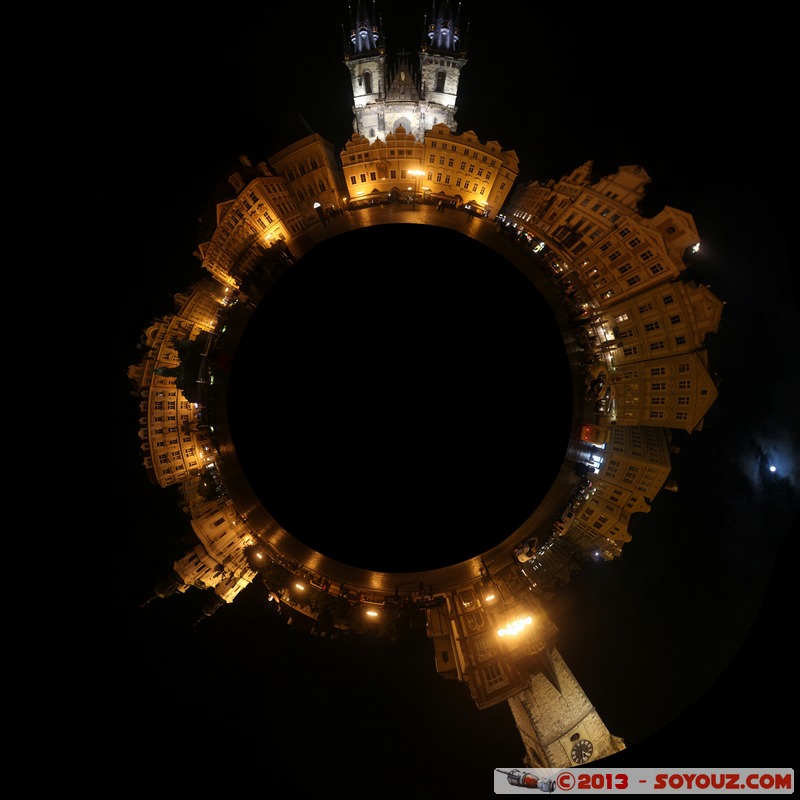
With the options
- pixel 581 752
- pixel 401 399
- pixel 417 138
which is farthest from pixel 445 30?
pixel 581 752

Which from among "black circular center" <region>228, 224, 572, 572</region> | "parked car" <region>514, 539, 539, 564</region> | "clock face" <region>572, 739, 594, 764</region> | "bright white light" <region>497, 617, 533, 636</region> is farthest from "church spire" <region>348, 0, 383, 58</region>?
"clock face" <region>572, 739, 594, 764</region>

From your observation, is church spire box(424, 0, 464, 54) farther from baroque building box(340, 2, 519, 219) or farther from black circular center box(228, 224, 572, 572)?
black circular center box(228, 224, 572, 572)

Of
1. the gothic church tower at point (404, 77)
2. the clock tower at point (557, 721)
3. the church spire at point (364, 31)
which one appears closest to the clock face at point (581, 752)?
the clock tower at point (557, 721)

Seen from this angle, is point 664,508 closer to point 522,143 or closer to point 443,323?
point 443,323

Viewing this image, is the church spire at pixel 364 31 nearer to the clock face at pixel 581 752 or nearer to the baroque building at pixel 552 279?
the baroque building at pixel 552 279

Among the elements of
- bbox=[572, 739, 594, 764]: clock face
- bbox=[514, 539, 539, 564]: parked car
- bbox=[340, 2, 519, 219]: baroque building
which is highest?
bbox=[340, 2, 519, 219]: baroque building

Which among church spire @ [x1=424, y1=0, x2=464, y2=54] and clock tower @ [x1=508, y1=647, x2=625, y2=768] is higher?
church spire @ [x1=424, y1=0, x2=464, y2=54]
